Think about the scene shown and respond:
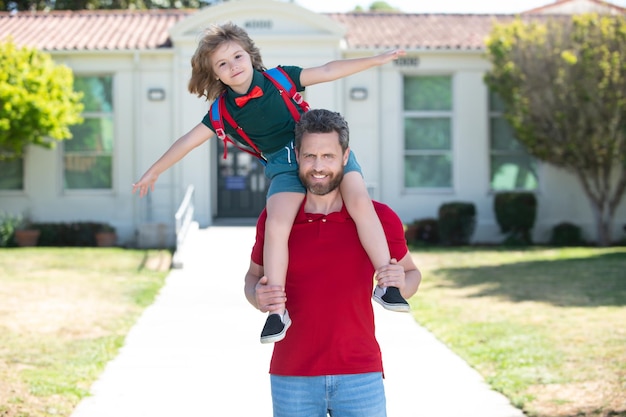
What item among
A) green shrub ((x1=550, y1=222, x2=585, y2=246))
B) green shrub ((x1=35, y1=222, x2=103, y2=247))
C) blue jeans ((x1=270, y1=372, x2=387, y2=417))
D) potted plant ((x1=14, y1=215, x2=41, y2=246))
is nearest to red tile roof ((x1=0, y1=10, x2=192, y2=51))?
green shrub ((x1=35, y1=222, x2=103, y2=247))

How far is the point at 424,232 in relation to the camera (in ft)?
60.6

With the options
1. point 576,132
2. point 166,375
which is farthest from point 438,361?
point 576,132

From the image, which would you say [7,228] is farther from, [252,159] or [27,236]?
[252,159]

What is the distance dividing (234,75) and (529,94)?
1402 centimetres

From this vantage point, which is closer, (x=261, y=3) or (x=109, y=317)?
(x=109, y=317)

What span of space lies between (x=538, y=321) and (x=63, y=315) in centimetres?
548

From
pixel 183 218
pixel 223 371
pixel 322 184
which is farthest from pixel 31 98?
pixel 322 184

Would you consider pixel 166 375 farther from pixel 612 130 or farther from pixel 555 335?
pixel 612 130

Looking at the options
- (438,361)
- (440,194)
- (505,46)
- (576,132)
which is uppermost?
(505,46)

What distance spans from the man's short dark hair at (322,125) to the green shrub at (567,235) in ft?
51.9

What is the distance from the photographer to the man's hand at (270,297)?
142 inches

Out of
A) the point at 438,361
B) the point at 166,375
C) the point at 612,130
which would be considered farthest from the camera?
the point at 612,130

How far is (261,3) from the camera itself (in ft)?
58.9

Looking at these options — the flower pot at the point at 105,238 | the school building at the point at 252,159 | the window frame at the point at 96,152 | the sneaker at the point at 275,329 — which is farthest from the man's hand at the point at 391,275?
the window frame at the point at 96,152
